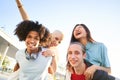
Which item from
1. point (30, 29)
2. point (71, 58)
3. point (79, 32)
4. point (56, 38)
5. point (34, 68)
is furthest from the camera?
point (56, 38)

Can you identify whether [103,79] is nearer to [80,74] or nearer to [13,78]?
[80,74]

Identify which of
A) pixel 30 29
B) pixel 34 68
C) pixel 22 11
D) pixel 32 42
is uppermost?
pixel 22 11

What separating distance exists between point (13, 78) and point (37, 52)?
571 mm

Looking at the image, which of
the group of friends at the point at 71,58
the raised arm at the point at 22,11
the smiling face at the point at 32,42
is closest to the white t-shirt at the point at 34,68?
the group of friends at the point at 71,58

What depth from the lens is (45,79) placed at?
10.2 ft

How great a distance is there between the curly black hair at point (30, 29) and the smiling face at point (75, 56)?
30.7 inches

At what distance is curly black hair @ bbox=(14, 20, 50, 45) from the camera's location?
3.60 metres

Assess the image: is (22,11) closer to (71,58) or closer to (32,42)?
(32,42)

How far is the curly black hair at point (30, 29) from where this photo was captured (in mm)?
3599

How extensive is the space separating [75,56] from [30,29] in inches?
44.8

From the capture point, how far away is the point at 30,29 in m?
3.61

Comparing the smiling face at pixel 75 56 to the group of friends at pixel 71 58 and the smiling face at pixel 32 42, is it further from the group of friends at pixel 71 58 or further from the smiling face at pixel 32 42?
the smiling face at pixel 32 42

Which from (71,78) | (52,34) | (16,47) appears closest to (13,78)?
(71,78)

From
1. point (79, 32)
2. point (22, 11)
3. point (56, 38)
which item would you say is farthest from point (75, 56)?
point (22, 11)
